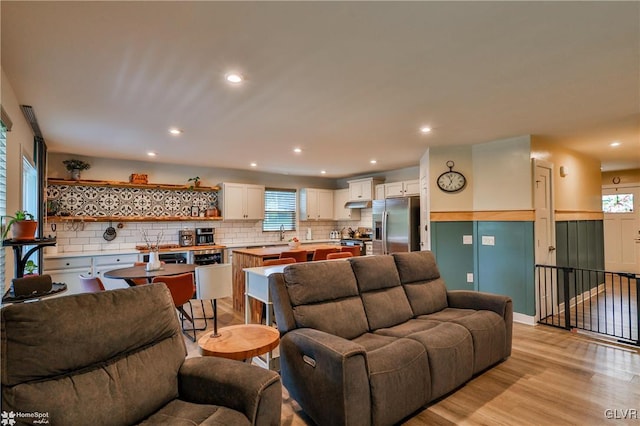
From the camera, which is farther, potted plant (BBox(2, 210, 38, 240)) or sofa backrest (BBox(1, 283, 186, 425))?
potted plant (BBox(2, 210, 38, 240))

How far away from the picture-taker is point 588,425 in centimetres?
219

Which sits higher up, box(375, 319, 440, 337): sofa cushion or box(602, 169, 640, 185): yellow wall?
box(602, 169, 640, 185): yellow wall

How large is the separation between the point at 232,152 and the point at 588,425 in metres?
5.03

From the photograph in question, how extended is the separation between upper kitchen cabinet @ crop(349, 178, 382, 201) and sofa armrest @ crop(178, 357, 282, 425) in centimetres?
593

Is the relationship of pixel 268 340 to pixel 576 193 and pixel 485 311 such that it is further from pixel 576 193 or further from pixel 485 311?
pixel 576 193

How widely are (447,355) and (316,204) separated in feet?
19.3

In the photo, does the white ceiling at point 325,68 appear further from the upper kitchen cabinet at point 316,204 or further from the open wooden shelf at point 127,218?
the upper kitchen cabinet at point 316,204

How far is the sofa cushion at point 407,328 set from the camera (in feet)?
8.70

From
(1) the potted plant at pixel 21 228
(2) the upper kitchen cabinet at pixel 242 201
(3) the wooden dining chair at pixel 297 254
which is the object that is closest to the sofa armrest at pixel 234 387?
(1) the potted plant at pixel 21 228

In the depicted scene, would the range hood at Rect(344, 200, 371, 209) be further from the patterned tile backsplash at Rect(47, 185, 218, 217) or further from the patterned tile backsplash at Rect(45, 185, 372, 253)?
the patterned tile backsplash at Rect(47, 185, 218, 217)

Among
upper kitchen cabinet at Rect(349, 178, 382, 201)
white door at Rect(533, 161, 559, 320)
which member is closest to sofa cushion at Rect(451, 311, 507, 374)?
white door at Rect(533, 161, 559, 320)

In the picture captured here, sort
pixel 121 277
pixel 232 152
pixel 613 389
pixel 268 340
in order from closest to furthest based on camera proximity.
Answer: pixel 268 340 → pixel 613 389 → pixel 121 277 → pixel 232 152

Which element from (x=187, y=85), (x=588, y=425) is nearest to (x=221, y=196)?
(x=187, y=85)

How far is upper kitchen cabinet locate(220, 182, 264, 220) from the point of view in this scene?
22.0ft
